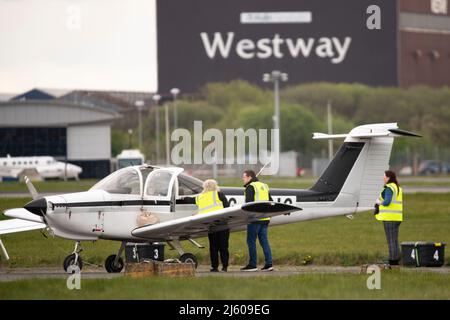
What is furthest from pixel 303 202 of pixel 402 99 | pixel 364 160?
pixel 402 99

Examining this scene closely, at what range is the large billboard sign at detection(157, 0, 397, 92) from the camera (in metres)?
127

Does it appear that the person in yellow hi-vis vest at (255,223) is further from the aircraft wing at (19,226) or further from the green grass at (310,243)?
the aircraft wing at (19,226)

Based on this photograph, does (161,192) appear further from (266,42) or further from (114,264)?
(266,42)

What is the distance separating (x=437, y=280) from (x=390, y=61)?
359 ft

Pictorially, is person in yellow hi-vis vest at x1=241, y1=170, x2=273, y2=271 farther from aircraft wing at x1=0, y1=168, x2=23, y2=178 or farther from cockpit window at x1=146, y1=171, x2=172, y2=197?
aircraft wing at x1=0, y1=168, x2=23, y2=178

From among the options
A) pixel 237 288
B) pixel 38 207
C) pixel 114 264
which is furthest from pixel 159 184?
pixel 237 288

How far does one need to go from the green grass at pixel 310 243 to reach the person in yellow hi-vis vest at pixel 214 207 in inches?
109

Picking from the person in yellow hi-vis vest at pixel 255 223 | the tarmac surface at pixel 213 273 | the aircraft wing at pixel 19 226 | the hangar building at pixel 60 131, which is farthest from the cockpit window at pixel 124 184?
the hangar building at pixel 60 131

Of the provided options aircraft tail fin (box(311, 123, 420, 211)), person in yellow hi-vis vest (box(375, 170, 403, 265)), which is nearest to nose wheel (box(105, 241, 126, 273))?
aircraft tail fin (box(311, 123, 420, 211))

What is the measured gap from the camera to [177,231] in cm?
2042

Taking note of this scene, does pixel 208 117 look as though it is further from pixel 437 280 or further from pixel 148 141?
pixel 437 280

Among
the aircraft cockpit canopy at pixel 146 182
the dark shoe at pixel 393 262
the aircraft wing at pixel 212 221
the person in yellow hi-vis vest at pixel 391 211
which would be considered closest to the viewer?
the aircraft wing at pixel 212 221

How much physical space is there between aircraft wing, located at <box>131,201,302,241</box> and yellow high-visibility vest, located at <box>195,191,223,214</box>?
0.35m

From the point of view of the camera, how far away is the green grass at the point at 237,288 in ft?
50.4
